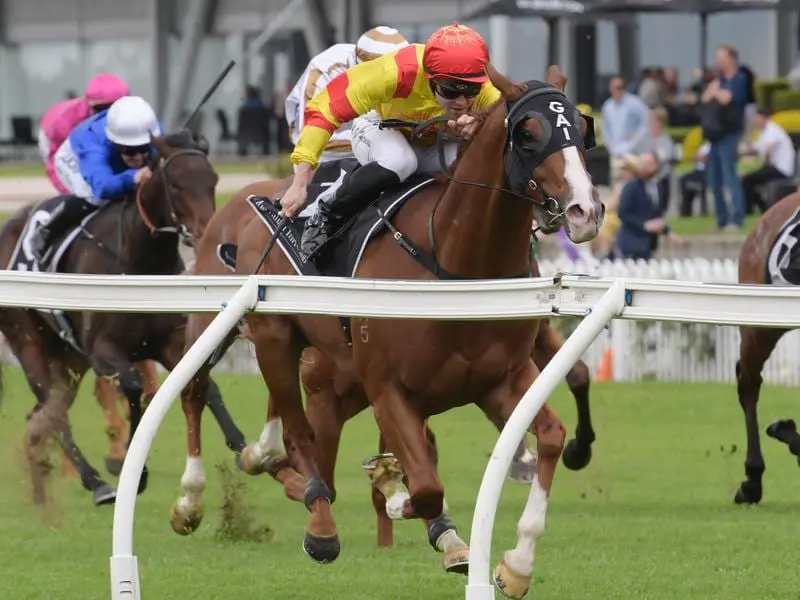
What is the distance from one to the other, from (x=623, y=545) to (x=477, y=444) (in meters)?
4.45

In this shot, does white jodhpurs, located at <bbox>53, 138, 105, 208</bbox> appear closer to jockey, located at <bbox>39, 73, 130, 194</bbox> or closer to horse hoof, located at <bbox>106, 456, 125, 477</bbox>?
jockey, located at <bbox>39, 73, 130, 194</bbox>

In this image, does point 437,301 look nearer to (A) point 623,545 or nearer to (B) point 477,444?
(A) point 623,545

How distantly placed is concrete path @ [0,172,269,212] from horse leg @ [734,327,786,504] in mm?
13851

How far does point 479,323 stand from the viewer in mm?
5781

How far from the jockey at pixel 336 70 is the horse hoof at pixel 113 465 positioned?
106 inches

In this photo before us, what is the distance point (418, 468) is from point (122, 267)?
395cm

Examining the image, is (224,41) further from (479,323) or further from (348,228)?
(479,323)

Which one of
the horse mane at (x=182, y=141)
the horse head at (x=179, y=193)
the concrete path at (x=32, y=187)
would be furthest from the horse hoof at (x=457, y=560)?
the concrete path at (x=32, y=187)

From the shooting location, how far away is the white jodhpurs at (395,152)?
20.9ft

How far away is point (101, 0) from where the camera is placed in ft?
113

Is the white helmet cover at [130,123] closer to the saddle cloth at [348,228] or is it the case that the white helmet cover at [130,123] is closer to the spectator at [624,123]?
the saddle cloth at [348,228]

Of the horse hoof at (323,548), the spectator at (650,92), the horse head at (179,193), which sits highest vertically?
the horse head at (179,193)

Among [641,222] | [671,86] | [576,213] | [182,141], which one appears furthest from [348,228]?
[671,86]

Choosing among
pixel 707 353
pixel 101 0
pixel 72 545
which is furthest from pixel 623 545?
pixel 101 0
